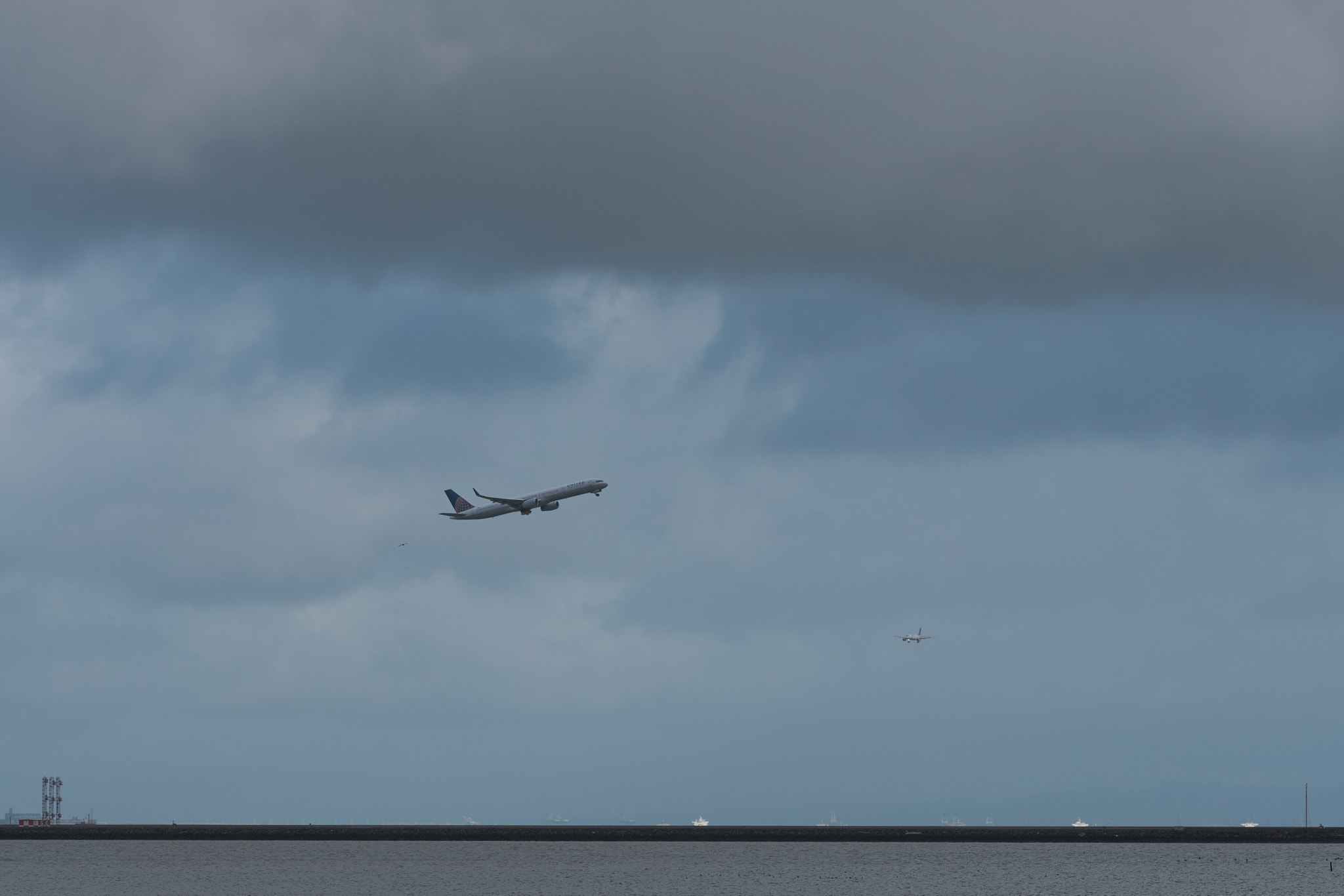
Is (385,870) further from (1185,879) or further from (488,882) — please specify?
(1185,879)

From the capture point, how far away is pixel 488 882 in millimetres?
176500

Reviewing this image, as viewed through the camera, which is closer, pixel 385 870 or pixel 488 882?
pixel 488 882

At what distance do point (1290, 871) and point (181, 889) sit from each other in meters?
152

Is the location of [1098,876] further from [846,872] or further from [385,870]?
[385,870]

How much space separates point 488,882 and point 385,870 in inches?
1183

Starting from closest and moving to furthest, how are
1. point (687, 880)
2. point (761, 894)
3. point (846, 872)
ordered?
point (761, 894), point (687, 880), point (846, 872)

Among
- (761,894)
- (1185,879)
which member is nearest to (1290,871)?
(1185,879)

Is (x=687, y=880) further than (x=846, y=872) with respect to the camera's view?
No

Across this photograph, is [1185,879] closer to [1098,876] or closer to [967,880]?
[1098,876]

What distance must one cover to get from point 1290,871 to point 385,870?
130984mm


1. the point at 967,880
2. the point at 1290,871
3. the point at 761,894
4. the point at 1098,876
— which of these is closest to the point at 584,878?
the point at 761,894

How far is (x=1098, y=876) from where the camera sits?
18388 cm

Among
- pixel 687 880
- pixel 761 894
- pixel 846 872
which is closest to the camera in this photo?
pixel 761 894

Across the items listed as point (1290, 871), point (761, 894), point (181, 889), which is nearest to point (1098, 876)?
point (1290, 871)
